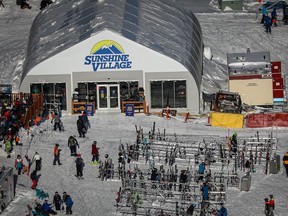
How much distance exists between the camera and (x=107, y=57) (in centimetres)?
8119

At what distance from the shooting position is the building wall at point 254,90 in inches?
3246

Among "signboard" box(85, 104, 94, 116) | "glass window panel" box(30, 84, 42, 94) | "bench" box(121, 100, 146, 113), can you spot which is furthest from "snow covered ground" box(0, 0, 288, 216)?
"glass window panel" box(30, 84, 42, 94)

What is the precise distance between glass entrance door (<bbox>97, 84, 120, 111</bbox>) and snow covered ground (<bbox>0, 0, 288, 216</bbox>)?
7.77 feet

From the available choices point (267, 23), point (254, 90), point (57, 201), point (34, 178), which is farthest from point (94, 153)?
point (267, 23)

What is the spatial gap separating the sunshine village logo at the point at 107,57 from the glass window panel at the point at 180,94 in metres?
3.27

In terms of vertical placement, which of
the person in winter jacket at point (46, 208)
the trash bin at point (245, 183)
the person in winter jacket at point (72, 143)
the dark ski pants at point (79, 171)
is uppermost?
the person in winter jacket at point (72, 143)

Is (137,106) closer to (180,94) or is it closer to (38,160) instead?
(180,94)

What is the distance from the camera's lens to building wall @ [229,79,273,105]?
82438 mm

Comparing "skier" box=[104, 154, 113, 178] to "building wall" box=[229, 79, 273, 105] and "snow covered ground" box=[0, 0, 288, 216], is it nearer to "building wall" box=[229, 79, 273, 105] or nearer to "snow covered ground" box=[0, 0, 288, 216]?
"snow covered ground" box=[0, 0, 288, 216]

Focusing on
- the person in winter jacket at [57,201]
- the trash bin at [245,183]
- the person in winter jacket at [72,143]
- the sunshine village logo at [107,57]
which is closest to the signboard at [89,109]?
the sunshine village logo at [107,57]

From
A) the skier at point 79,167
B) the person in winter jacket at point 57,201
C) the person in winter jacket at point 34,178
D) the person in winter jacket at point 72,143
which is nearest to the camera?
the person in winter jacket at point 57,201

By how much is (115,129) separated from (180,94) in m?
7.28

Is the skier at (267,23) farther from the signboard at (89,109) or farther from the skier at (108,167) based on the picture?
the skier at (108,167)

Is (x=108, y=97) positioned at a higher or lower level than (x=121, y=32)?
lower
